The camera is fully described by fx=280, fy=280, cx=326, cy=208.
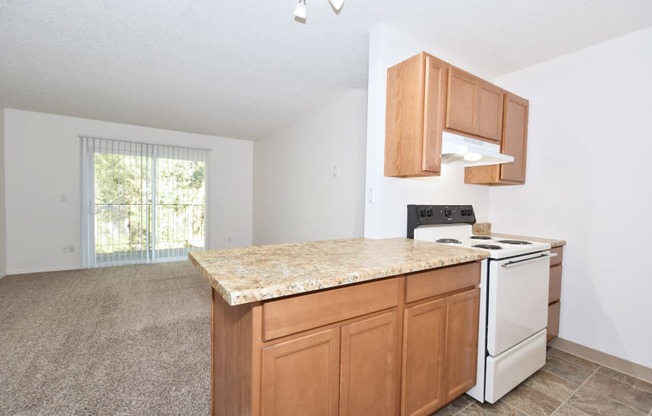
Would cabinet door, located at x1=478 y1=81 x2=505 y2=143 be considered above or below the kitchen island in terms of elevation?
above

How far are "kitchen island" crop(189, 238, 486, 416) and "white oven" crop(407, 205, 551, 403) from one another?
0.07 meters

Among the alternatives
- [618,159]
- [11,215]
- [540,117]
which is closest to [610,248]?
[618,159]

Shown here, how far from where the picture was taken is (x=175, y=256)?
529cm

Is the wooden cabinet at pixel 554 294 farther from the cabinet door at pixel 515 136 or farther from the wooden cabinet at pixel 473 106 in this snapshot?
the wooden cabinet at pixel 473 106

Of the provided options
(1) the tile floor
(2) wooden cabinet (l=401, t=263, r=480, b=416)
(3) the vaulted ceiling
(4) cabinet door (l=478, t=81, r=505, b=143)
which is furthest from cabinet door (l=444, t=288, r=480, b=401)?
(3) the vaulted ceiling

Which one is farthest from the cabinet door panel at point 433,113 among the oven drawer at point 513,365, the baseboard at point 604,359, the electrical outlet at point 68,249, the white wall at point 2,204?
the white wall at point 2,204

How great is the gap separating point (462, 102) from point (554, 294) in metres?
1.73

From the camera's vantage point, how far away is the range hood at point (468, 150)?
1.90 metres

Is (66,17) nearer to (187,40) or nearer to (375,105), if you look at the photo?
(187,40)

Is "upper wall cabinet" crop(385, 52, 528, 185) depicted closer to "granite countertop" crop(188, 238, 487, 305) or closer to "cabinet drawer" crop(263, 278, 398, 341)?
"granite countertop" crop(188, 238, 487, 305)

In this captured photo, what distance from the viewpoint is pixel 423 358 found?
4.56 ft

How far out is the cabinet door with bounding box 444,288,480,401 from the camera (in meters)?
1.50

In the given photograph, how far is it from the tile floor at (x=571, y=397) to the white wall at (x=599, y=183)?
251 mm

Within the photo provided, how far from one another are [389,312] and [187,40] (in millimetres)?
2454
